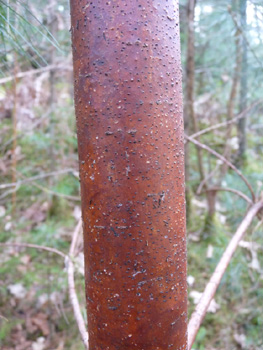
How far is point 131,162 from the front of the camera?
0.50 m

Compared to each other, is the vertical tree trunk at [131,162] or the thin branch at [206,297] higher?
the vertical tree trunk at [131,162]

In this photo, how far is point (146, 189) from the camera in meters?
0.50

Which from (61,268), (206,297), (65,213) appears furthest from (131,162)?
(65,213)

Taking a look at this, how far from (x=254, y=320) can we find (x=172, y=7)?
295cm

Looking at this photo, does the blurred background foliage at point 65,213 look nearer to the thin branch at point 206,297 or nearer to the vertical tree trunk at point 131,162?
the thin branch at point 206,297

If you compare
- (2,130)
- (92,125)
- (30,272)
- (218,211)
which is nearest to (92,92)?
(92,125)

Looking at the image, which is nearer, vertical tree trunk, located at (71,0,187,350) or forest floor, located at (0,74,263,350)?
vertical tree trunk, located at (71,0,187,350)

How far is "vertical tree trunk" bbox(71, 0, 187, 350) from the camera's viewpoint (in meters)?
0.49

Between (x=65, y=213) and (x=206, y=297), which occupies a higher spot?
(x=206, y=297)

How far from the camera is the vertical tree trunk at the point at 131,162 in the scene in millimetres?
493

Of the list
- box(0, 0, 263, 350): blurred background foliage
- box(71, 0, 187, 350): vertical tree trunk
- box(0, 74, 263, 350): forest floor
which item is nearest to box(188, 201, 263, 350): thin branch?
box(71, 0, 187, 350): vertical tree trunk

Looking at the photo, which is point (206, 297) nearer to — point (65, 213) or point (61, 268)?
point (61, 268)

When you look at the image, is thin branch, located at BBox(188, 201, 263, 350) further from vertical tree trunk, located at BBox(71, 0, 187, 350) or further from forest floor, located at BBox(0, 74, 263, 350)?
forest floor, located at BBox(0, 74, 263, 350)

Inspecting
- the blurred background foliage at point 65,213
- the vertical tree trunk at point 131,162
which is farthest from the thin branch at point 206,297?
the blurred background foliage at point 65,213
